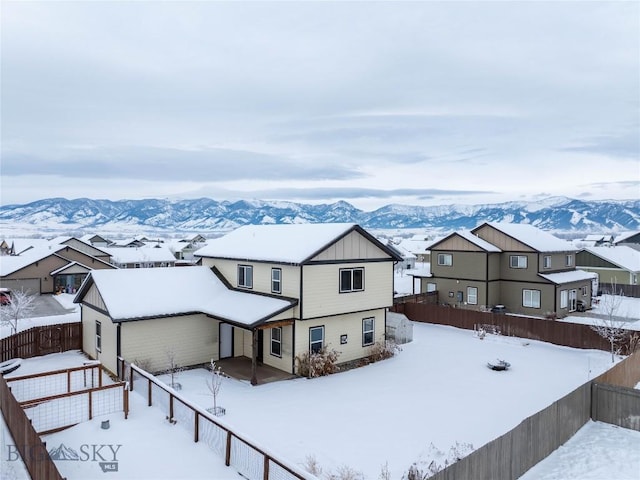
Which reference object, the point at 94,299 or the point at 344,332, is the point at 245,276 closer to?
the point at 344,332

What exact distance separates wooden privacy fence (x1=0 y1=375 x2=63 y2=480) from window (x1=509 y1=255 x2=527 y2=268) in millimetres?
33175

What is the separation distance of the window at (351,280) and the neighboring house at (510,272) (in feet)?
54.6

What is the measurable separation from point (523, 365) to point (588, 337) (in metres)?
5.53

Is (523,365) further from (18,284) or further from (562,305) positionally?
(18,284)

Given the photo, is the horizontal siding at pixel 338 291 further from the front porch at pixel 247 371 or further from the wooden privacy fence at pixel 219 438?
the wooden privacy fence at pixel 219 438

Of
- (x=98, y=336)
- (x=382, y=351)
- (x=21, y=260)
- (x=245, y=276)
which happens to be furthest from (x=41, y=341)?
(x=21, y=260)

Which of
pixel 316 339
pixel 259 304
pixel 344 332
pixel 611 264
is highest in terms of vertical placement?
pixel 611 264

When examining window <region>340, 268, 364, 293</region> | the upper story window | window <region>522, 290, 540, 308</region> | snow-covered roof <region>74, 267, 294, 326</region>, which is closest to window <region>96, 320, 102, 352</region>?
snow-covered roof <region>74, 267, 294, 326</region>

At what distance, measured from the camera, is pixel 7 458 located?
11.2 meters

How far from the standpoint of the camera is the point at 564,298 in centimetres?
3506

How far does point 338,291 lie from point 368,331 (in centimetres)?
335

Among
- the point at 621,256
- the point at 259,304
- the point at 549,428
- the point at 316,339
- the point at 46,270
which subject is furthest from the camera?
the point at 621,256

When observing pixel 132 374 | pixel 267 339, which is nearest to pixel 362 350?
pixel 267 339

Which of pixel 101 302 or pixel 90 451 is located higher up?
pixel 101 302
